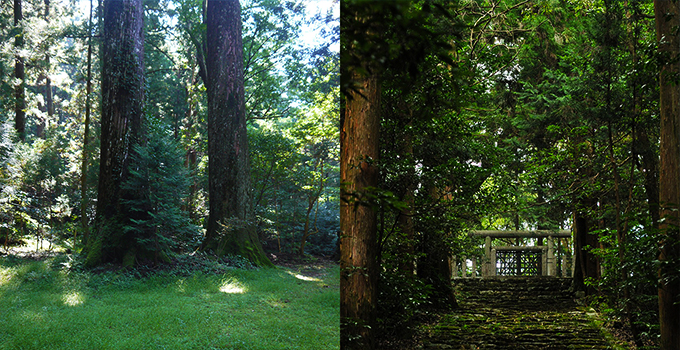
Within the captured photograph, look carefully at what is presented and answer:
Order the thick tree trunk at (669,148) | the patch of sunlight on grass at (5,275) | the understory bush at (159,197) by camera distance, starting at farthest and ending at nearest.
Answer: the thick tree trunk at (669,148)
the understory bush at (159,197)
the patch of sunlight on grass at (5,275)

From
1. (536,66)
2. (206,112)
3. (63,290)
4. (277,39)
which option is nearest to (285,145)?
(206,112)

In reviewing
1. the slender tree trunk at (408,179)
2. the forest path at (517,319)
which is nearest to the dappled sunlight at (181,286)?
the slender tree trunk at (408,179)

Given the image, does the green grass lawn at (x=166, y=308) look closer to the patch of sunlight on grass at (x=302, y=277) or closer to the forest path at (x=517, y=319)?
the patch of sunlight on grass at (x=302, y=277)

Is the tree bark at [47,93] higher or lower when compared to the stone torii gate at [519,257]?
higher

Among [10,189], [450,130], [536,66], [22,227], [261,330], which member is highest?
[536,66]

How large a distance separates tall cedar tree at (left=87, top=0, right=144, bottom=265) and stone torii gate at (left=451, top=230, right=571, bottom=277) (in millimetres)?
7735

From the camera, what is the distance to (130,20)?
3371 mm

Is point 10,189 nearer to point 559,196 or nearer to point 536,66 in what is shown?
point 559,196

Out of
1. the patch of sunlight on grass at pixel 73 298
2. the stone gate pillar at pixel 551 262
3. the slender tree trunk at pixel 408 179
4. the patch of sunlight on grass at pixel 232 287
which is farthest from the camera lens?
the stone gate pillar at pixel 551 262

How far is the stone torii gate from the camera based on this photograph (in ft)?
32.2

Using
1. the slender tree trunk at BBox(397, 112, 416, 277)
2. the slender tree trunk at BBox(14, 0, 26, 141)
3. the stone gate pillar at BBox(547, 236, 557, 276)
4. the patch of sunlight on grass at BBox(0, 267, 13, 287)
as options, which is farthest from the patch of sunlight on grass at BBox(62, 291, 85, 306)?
the stone gate pillar at BBox(547, 236, 557, 276)

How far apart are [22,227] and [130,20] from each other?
1557 millimetres

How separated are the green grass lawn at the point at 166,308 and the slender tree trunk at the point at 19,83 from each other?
31.0 inches

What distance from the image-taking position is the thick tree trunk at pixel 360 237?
3.41 metres
